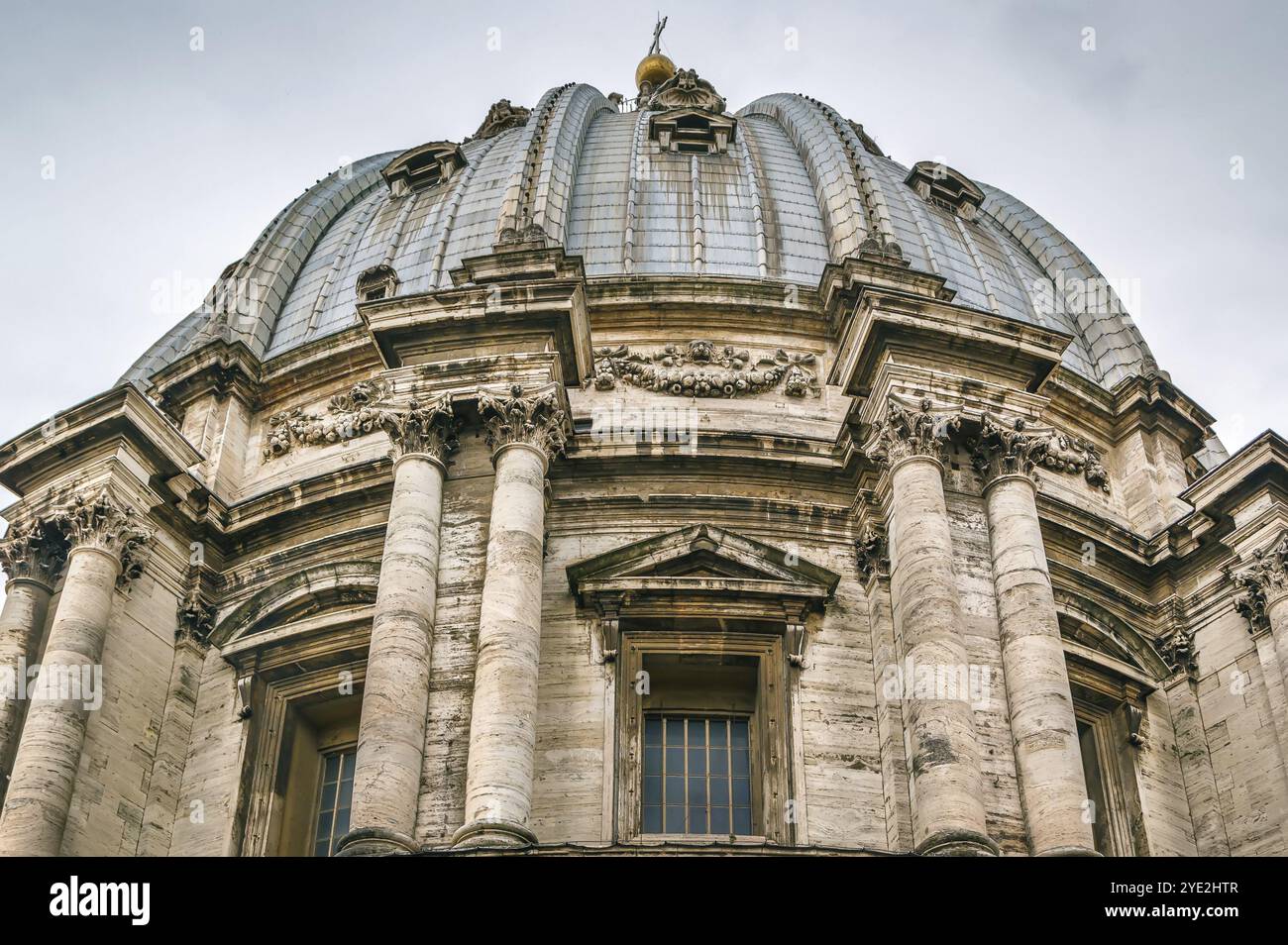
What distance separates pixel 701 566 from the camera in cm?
2595

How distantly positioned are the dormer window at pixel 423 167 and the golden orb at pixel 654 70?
1829 centimetres

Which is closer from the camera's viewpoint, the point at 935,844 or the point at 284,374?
the point at 935,844

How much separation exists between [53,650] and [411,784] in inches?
287

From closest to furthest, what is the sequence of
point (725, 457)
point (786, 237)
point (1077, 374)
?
point (725, 457) < point (1077, 374) < point (786, 237)

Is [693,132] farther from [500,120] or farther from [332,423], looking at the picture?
[332,423]

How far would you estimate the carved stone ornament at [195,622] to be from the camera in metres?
28.0

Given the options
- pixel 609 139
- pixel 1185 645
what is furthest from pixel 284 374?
pixel 1185 645

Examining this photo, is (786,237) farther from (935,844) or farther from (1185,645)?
(935,844)

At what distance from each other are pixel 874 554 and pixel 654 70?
34.6 meters

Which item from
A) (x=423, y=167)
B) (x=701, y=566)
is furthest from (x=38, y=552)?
(x=423, y=167)

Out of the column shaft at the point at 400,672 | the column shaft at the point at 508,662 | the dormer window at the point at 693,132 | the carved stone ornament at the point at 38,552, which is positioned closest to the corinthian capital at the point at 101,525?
the carved stone ornament at the point at 38,552

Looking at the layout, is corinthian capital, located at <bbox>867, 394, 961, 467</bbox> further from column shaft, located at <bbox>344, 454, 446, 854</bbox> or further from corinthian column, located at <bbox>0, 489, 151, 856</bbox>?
corinthian column, located at <bbox>0, 489, 151, 856</bbox>
